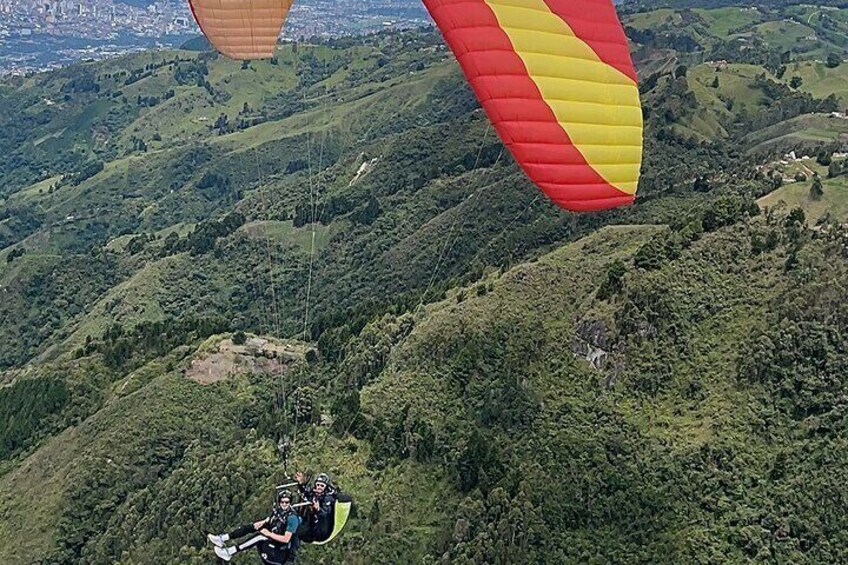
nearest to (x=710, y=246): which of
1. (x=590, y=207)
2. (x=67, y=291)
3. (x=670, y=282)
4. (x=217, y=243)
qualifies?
(x=670, y=282)

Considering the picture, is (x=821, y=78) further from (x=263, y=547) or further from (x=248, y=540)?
(x=248, y=540)

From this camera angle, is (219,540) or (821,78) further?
(821,78)

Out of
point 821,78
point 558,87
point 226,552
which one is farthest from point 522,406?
point 821,78

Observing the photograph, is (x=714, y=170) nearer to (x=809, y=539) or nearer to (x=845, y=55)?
(x=809, y=539)

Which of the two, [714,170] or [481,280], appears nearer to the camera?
[481,280]

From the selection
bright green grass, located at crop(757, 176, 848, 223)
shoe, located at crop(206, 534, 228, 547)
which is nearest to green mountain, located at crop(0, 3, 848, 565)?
bright green grass, located at crop(757, 176, 848, 223)
